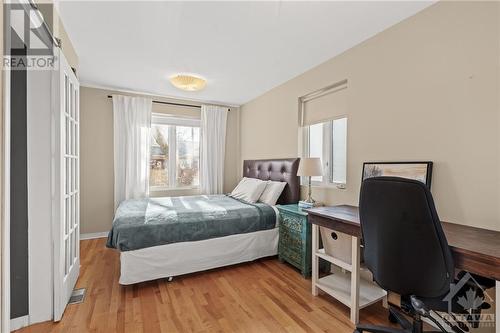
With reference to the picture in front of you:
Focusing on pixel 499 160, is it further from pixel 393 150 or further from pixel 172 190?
pixel 172 190

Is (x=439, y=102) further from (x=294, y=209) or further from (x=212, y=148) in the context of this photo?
(x=212, y=148)

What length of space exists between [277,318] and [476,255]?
1338mm

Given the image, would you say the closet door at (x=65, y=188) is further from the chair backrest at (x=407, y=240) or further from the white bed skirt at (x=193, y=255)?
the chair backrest at (x=407, y=240)

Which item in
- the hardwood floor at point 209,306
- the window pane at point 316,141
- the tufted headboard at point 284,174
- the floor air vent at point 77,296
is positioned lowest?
the hardwood floor at point 209,306

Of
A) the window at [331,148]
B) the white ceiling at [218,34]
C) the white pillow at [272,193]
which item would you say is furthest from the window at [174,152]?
the window at [331,148]

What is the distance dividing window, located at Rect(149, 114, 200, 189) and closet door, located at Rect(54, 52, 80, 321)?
1854 millimetres

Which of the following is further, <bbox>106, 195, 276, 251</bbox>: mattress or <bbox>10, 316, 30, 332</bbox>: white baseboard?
<bbox>106, 195, 276, 251</bbox>: mattress

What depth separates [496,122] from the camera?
144 centimetres

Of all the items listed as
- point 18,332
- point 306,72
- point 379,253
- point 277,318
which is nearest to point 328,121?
point 306,72

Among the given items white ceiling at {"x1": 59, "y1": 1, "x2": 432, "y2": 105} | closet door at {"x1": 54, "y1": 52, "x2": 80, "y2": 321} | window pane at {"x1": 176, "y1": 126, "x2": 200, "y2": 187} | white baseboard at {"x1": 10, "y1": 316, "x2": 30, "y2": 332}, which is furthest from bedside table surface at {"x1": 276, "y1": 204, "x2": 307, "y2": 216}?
white baseboard at {"x1": 10, "y1": 316, "x2": 30, "y2": 332}

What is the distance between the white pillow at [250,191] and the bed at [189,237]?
0.20m

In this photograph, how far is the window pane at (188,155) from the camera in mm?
4367
